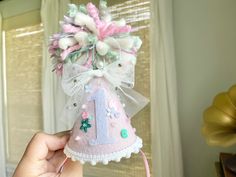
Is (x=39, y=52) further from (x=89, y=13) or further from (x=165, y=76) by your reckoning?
(x=89, y=13)

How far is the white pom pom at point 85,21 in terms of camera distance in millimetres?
515

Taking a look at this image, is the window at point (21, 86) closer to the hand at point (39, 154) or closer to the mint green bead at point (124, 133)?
the hand at point (39, 154)

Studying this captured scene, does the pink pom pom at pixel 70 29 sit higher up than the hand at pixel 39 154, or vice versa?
the pink pom pom at pixel 70 29

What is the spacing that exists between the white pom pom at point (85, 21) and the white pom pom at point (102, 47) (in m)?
0.03

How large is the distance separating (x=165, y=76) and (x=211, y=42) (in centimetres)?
34

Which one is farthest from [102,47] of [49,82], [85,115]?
[49,82]

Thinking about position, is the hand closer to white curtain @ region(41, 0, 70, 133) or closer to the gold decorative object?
the gold decorative object

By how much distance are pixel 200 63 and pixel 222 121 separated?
1.56 feet

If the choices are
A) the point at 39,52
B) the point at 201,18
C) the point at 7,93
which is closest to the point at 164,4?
the point at 201,18

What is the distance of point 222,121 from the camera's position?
3.73 feet

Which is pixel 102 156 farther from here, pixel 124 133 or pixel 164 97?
pixel 164 97

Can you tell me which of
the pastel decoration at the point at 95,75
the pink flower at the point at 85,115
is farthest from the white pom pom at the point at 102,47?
the pink flower at the point at 85,115

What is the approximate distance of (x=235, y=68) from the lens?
139 centimetres

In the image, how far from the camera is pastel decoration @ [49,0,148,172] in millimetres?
520
